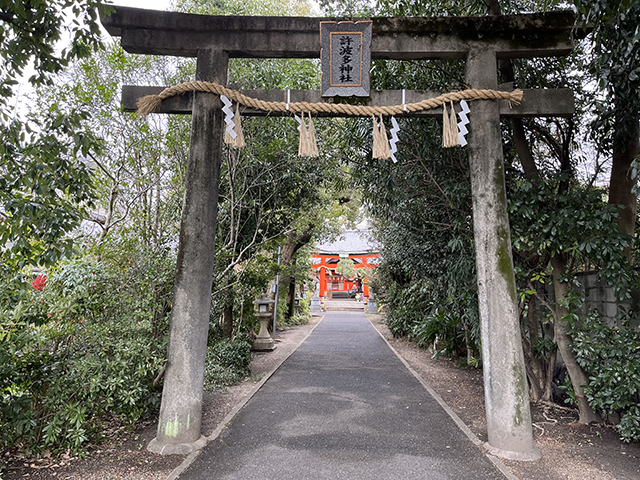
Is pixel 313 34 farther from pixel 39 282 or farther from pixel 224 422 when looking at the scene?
pixel 224 422

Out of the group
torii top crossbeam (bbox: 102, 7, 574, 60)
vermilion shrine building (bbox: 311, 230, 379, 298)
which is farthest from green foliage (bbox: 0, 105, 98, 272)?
vermilion shrine building (bbox: 311, 230, 379, 298)

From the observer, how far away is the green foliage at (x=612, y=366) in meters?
3.70

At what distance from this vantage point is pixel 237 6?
7121 millimetres

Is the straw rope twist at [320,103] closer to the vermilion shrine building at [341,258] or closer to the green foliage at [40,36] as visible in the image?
the green foliage at [40,36]

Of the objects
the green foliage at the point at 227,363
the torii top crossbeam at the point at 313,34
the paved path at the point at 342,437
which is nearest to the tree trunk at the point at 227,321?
the green foliage at the point at 227,363

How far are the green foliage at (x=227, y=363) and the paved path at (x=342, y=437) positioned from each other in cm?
66

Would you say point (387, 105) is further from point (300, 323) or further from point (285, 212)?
point (300, 323)

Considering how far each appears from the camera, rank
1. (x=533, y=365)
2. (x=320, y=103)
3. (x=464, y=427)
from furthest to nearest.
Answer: (x=533, y=365)
(x=464, y=427)
(x=320, y=103)

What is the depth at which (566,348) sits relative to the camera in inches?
176

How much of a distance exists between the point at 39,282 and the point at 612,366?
590 centimetres

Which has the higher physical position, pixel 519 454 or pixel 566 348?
pixel 566 348

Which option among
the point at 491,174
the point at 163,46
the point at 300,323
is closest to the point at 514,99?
the point at 491,174

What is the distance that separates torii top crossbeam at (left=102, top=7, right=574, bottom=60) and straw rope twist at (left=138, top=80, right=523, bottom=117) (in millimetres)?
517

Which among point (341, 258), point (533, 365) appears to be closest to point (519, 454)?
point (533, 365)
